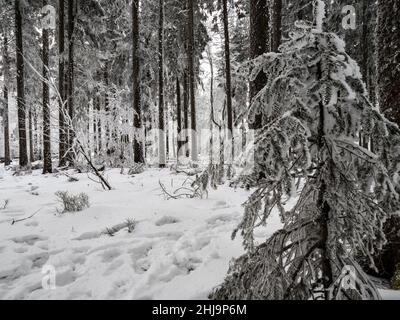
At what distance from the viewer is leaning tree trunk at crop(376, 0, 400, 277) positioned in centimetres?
279

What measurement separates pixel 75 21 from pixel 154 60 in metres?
4.52

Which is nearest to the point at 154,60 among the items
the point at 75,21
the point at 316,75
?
the point at 75,21

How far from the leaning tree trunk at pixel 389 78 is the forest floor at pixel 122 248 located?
525mm

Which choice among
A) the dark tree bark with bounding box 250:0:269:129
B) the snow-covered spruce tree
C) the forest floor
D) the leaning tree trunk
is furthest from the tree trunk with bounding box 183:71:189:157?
the snow-covered spruce tree

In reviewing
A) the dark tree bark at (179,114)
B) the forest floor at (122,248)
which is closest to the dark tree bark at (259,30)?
the forest floor at (122,248)

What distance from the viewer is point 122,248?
3.60m

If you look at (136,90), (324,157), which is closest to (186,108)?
(136,90)

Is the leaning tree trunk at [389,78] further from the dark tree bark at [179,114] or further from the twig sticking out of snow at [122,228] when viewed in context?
the dark tree bark at [179,114]

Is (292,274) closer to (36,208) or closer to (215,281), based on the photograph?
(215,281)

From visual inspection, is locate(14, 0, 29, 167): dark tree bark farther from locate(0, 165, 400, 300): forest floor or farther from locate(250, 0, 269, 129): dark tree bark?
locate(250, 0, 269, 129): dark tree bark

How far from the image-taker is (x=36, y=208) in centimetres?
522

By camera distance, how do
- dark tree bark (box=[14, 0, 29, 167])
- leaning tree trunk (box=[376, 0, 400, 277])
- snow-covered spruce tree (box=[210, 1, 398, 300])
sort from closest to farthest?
snow-covered spruce tree (box=[210, 1, 398, 300]) < leaning tree trunk (box=[376, 0, 400, 277]) < dark tree bark (box=[14, 0, 29, 167])

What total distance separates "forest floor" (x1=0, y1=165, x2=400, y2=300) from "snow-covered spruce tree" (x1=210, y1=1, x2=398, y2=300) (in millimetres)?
872

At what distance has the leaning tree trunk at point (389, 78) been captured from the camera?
279 centimetres
